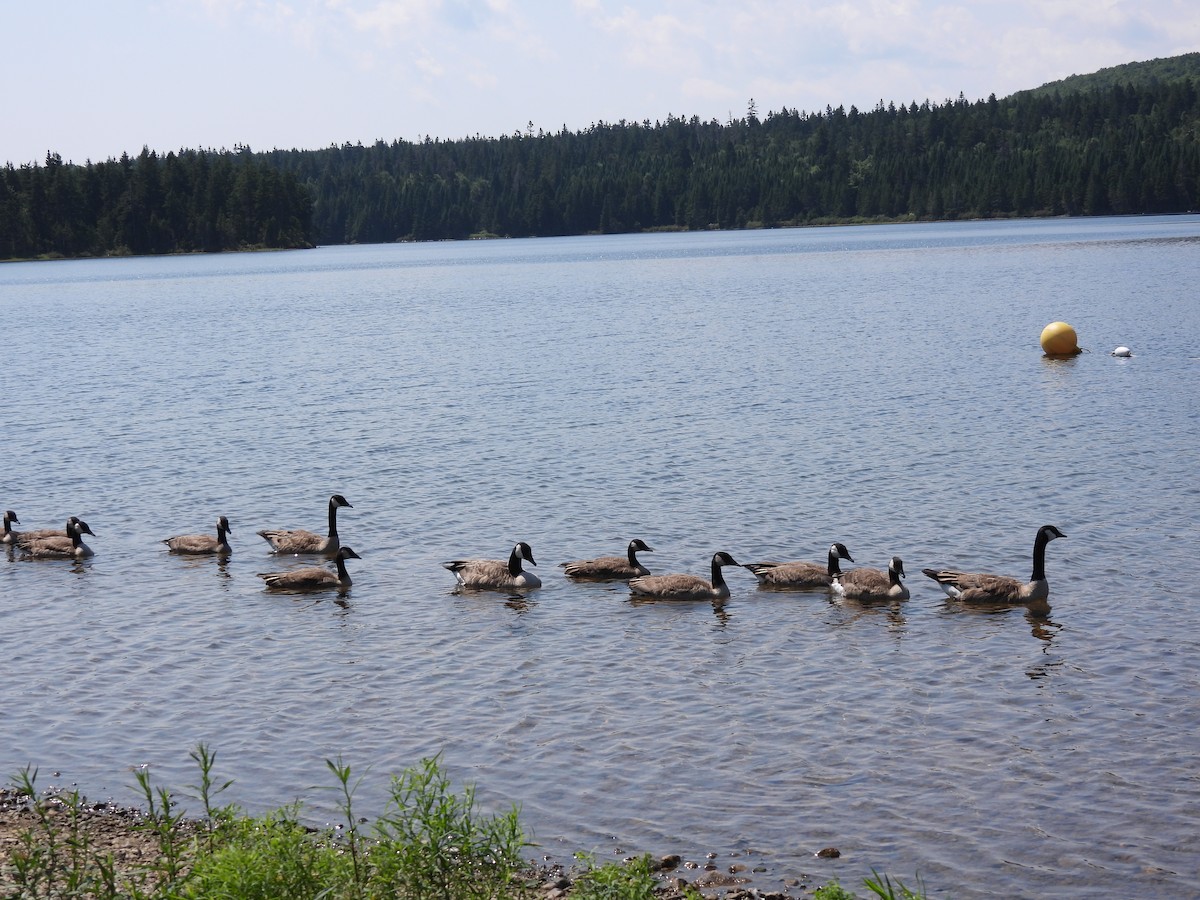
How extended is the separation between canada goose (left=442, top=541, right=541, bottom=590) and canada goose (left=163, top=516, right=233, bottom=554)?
526 cm

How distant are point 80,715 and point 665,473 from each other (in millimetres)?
17313

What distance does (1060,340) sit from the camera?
5116 centimetres

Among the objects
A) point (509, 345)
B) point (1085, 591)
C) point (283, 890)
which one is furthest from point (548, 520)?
point (509, 345)

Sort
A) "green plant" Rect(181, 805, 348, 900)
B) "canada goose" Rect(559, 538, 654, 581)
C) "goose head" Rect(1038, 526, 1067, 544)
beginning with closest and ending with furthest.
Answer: "green plant" Rect(181, 805, 348, 900)
"goose head" Rect(1038, 526, 1067, 544)
"canada goose" Rect(559, 538, 654, 581)

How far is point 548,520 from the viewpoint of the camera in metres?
26.6

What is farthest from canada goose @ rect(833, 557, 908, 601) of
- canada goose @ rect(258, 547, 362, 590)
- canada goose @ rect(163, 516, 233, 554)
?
canada goose @ rect(163, 516, 233, 554)

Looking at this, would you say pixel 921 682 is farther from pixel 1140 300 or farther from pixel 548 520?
pixel 1140 300

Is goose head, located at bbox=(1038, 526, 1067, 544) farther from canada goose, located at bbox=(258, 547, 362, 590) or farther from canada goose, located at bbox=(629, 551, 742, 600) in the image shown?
canada goose, located at bbox=(258, 547, 362, 590)

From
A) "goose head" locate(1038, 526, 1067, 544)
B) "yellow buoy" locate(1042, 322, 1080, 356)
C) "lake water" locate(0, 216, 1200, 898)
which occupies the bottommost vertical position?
"lake water" locate(0, 216, 1200, 898)

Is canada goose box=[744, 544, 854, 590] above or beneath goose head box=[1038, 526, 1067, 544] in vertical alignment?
beneath

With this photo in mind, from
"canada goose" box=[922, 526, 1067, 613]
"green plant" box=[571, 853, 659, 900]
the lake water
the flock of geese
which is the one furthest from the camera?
the flock of geese

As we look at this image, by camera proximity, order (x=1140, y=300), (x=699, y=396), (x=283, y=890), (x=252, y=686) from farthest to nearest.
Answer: (x=1140, y=300) < (x=699, y=396) < (x=252, y=686) < (x=283, y=890)

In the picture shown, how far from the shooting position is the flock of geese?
1988 centimetres

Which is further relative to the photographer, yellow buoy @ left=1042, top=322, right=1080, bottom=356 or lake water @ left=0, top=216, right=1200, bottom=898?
yellow buoy @ left=1042, top=322, right=1080, bottom=356
